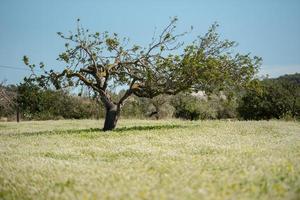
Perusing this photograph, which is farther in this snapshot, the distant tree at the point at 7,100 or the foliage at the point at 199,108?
the foliage at the point at 199,108

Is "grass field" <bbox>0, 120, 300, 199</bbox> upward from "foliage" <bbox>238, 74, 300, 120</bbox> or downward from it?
downward

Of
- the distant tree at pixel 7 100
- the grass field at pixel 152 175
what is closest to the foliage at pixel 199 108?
the distant tree at pixel 7 100

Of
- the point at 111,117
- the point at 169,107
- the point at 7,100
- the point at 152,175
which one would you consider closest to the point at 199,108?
the point at 169,107

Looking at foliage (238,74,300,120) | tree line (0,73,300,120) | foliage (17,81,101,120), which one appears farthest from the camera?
foliage (17,81,101,120)

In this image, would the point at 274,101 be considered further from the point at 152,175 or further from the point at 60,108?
the point at 152,175

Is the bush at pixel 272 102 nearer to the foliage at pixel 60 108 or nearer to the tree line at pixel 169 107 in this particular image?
the tree line at pixel 169 107

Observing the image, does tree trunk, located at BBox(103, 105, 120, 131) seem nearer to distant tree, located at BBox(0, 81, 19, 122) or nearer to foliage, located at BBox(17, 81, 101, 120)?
distant tree, located at BBox(0, 81, 19, 122)

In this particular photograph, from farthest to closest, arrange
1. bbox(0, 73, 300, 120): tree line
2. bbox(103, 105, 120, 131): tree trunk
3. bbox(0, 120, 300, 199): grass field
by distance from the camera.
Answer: bbox(0, 73, 300, 120): tree line < bbox(103, 105, 120, 131): tree trunk < bbox(0, 120, 300, 199): grass field

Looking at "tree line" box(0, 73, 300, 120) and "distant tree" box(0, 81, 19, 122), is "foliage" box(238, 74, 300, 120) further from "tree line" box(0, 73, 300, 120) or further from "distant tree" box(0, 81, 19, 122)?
"distant tree" box(0, 81, 19, 122)

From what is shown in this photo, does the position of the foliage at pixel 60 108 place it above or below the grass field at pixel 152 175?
above

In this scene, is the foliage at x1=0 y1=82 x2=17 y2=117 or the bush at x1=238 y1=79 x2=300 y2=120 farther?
the bush at x1=238 y1=79 x2=300 y2=120

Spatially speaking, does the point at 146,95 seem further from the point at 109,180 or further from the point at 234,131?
the point at 109,180

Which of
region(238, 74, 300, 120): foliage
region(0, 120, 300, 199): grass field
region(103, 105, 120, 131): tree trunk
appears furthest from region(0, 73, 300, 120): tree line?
region(0, 120, 300, 199): grass field

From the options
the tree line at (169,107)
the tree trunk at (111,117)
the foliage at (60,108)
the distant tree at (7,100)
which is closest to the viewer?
the tree trunk at (111,117)
